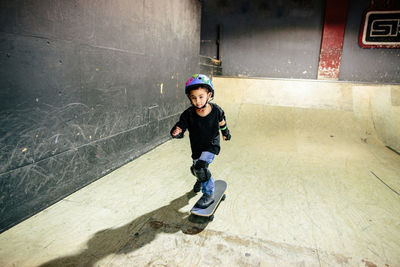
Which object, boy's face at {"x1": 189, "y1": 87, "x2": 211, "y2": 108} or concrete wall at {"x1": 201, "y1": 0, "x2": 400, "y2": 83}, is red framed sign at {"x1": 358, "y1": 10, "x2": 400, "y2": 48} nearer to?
concrete wall at {"x1": 201, "y1": 0, "x2": 400, "y2": 83}

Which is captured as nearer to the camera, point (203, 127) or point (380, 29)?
point (203, 127)

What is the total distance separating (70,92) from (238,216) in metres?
2.16

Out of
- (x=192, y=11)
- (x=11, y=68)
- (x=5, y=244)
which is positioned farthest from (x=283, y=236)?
(x=192, y=11)

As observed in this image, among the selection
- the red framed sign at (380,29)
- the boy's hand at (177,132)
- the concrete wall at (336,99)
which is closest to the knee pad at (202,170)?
the boy's hand at (177,132)

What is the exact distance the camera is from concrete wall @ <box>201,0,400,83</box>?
7.55 metres

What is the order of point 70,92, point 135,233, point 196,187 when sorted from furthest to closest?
point 196,187 < point 70,92 < point 135,233

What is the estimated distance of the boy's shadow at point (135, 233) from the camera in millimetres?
1602

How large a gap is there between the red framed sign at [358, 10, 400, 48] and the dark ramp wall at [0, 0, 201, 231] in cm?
722

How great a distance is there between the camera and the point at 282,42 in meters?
8.16

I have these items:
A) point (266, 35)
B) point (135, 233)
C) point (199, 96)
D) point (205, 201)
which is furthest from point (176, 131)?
point (266, 35)

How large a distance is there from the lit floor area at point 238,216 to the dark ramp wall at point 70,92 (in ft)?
0.89

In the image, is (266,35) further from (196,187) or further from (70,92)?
(70,92)

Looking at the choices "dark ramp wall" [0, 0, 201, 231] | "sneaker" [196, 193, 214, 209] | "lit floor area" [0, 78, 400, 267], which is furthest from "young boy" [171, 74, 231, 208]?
"dark ramp wall" [0, 0, 201, 231]

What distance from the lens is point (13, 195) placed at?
1.88 meters
